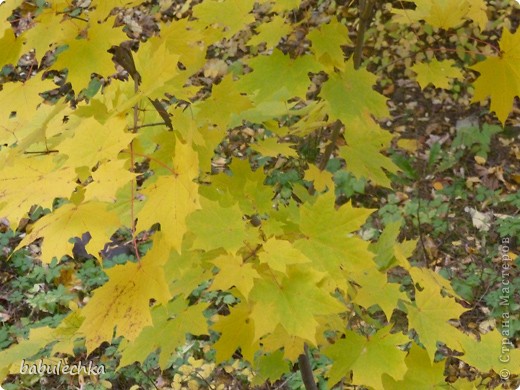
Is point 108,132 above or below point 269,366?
above

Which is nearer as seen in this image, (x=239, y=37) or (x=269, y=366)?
(x=269, y=366)

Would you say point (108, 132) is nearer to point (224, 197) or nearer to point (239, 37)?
point (224, 197)

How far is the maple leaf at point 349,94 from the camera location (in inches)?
67.0

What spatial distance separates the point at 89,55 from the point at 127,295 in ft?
2.14

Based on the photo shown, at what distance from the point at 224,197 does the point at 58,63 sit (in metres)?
0.54

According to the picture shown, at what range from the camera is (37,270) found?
12.8 ft

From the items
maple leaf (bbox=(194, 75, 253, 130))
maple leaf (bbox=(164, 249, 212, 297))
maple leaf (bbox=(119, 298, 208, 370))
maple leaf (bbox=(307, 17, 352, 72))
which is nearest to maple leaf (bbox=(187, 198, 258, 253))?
maple leaf (bbox=(164, 249, 212, 297))

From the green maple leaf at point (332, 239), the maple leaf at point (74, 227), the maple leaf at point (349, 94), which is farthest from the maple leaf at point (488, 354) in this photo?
the maple leaf at point (74, 227)

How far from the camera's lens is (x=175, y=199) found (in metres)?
1.12

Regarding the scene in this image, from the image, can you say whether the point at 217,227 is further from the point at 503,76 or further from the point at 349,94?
the point at 503,76

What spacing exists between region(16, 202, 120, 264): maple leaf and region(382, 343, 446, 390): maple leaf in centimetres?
105

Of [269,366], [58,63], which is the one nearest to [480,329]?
[269,366]

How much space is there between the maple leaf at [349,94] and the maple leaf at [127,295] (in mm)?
757

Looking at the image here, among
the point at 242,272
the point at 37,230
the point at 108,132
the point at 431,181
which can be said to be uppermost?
the point at 108,132
